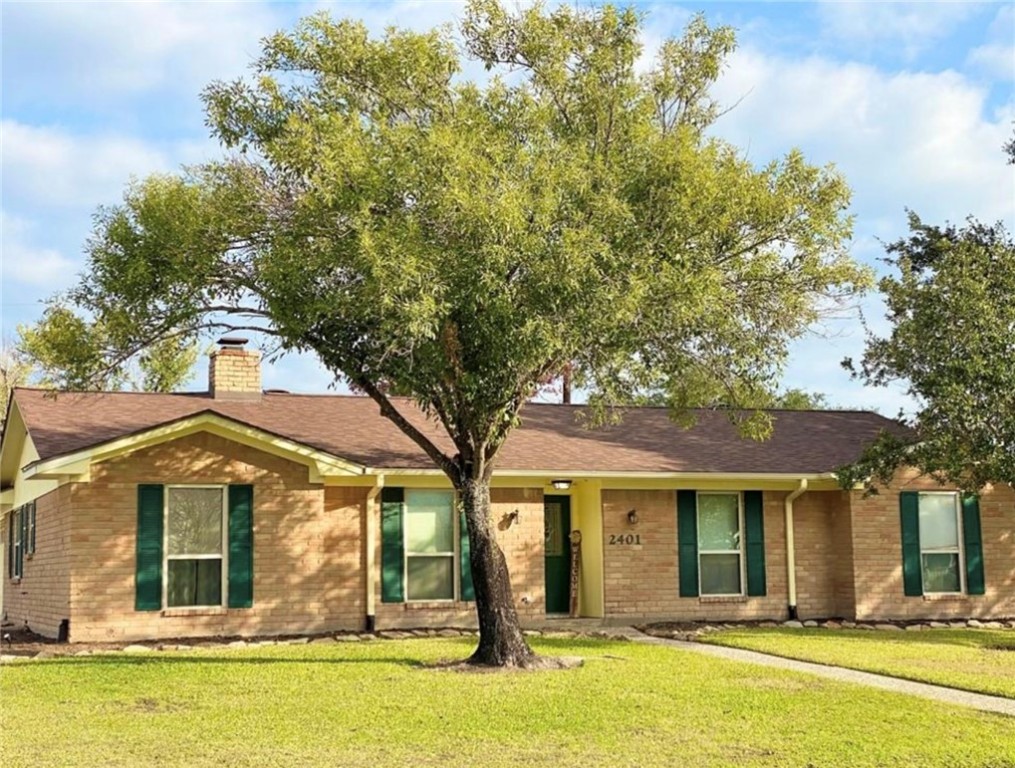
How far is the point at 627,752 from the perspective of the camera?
8.91 meters

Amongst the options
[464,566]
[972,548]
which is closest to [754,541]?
[972,548]

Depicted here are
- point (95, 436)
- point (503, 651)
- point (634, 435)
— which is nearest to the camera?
point (503, 651)

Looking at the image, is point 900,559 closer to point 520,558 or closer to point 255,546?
point 520,558

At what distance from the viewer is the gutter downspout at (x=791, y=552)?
20.2 m

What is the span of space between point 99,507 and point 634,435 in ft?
31.3

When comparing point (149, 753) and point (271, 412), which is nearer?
point (149, 753)

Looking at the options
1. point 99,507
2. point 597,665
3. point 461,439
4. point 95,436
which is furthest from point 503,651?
point 95,436

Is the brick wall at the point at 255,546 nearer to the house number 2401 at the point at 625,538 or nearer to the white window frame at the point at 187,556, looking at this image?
the white window frame at the point at 187,556

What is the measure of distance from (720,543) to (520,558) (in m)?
3.59

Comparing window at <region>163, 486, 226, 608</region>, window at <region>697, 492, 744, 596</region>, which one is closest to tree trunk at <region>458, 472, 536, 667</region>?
window at <region>163, 486, 226, 608</region>

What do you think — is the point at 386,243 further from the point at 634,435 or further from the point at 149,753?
the point at 634,435

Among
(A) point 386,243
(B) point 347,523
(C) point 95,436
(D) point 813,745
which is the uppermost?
(A) point 386,243

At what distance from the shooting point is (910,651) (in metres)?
15.4

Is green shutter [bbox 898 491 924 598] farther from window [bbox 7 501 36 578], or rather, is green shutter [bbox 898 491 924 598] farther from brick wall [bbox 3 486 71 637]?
window [bbox 7 501 36 578]
